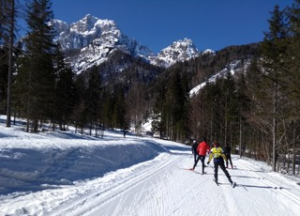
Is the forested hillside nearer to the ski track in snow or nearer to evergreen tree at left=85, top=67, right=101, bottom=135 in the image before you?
evergreen tree at left=85, top=67, right=101, bottom=135

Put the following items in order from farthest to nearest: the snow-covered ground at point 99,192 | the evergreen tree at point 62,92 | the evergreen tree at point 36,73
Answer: the evergreen tree at point 62,92, the evergreen tree at point 36,73, the snow-covered ground at point 99,192

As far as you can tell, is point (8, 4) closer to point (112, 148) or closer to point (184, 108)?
point (112, 148)

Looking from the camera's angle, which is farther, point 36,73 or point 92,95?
point 92,95

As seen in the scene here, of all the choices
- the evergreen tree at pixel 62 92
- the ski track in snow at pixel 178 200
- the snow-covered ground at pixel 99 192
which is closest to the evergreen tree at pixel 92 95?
the evergreen tree at pixel 62 92

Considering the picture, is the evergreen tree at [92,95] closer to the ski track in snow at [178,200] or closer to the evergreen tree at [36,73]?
the evergreen tree at [36,73]

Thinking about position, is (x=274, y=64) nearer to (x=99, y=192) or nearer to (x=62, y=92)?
(x=99, y=192)

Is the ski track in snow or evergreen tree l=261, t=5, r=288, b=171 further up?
evergreen tree l=261, t=5, r=288, b=171

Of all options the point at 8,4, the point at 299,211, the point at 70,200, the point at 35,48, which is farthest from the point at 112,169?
the point at 35,48

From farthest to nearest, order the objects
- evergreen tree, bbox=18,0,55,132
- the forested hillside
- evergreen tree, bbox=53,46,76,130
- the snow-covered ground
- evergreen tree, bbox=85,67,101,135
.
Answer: evergreen tree, bbox=85,67,101,135 → evergreen tree, bbox=53,46,76,130 → evergreen tree, bbox=18,0,55,132 → the forested hillside → the snow-covered ground

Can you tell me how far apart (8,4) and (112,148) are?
13170mm

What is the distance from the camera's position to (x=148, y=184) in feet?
30.9

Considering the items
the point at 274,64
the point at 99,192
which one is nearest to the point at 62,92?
the point at 274,64

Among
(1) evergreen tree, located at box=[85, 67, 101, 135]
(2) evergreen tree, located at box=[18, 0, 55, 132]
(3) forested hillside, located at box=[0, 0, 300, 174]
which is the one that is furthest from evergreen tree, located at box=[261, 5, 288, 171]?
(1) evergreen tree, located at box=[85, 67, 101, 135]

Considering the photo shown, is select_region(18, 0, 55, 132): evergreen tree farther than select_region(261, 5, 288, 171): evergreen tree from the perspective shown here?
Yes
